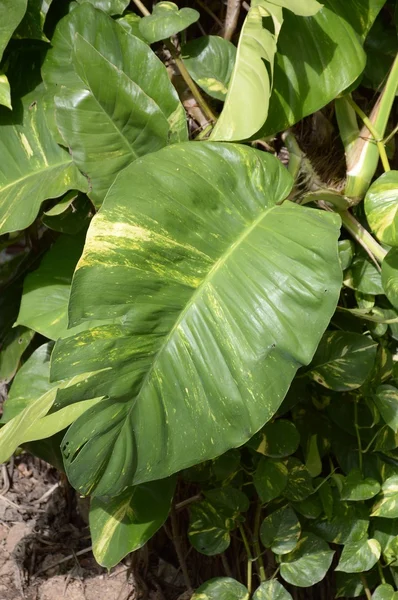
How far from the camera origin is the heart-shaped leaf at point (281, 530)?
1106 millimetres

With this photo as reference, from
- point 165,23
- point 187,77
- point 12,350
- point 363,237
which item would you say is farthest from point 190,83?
point 12,350

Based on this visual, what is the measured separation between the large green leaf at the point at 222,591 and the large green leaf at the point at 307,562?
0.28 feet

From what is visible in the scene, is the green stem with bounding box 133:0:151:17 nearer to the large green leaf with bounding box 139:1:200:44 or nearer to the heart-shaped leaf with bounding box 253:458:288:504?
the large green leaf with bounding box 139:1:200:44

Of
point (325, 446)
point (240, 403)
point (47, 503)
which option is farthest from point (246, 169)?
point (47, 503)

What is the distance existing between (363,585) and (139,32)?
1.16 metres

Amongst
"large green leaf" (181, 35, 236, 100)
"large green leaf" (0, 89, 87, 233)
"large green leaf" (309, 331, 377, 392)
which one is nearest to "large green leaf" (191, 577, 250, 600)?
"large green leaf" (309, 331, 377, 392)

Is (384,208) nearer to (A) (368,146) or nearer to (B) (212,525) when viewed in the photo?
(A) (368,146)

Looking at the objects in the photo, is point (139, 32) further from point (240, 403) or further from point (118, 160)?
point (240, 403)

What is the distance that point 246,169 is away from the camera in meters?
0.87

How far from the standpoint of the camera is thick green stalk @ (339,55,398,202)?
105 cm

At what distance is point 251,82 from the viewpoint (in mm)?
868

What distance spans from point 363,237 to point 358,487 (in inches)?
18.2

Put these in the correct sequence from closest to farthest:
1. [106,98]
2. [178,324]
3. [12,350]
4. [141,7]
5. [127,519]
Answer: [178,324] < [106,98] < [127,519] < [141,7] < [12,350]

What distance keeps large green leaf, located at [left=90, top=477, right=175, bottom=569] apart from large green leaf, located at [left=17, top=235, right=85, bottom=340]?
12.2 inches
